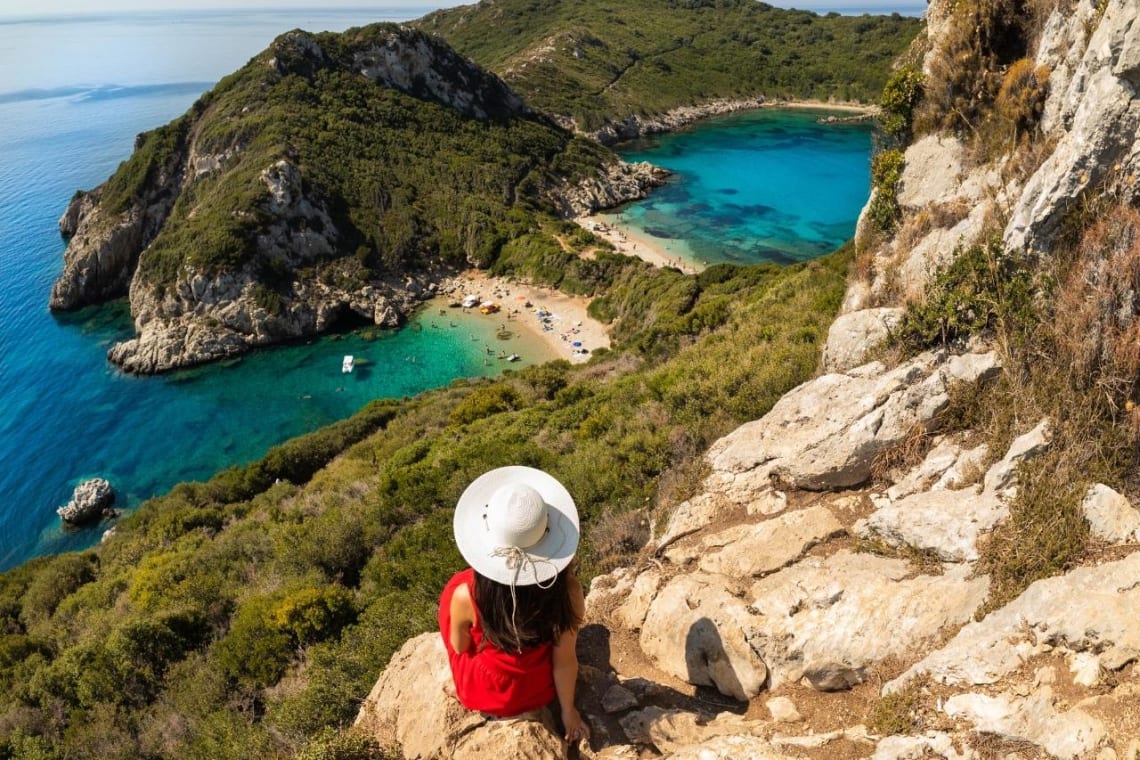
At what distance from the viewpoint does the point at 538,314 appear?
146 feet

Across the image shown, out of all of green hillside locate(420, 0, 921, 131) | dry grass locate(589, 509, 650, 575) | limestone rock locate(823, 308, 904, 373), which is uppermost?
green hillside locate(420, 0, 921, 131)

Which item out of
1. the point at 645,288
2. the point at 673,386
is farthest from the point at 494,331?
the point at 673,386

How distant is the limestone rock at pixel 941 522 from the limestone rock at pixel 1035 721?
142cm

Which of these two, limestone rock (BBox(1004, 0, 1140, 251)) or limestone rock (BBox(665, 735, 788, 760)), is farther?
limestone rock (BBox(1004, 0, 1140, 251))

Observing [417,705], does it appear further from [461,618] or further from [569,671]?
[569,671]

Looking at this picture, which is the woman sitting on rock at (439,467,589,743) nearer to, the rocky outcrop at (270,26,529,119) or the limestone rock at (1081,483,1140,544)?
the limestone rock at (1081,483,1140,544)

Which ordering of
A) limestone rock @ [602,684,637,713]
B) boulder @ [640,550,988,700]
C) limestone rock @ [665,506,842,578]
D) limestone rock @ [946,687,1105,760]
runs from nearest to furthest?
limestone rock @ [946,687,1105,760]
boulder @ [640,550,988,700]
limestone rock @ [602,684,637,713]
limestone rock @ [665,506,842,578]

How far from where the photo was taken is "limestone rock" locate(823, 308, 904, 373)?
7.54 m

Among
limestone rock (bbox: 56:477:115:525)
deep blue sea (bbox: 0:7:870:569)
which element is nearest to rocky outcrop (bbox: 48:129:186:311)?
deep blue sea (bbox: 0:7:870:569)

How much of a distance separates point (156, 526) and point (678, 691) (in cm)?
2264

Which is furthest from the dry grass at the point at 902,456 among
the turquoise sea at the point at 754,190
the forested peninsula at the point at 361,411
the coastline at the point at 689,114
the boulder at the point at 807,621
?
the coastline at the point at 689,114

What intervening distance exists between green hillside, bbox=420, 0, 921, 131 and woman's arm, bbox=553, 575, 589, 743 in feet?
335

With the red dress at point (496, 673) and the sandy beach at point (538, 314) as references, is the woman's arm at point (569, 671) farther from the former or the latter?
the sandy beach at point (538, 314)

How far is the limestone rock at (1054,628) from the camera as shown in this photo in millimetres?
3400
